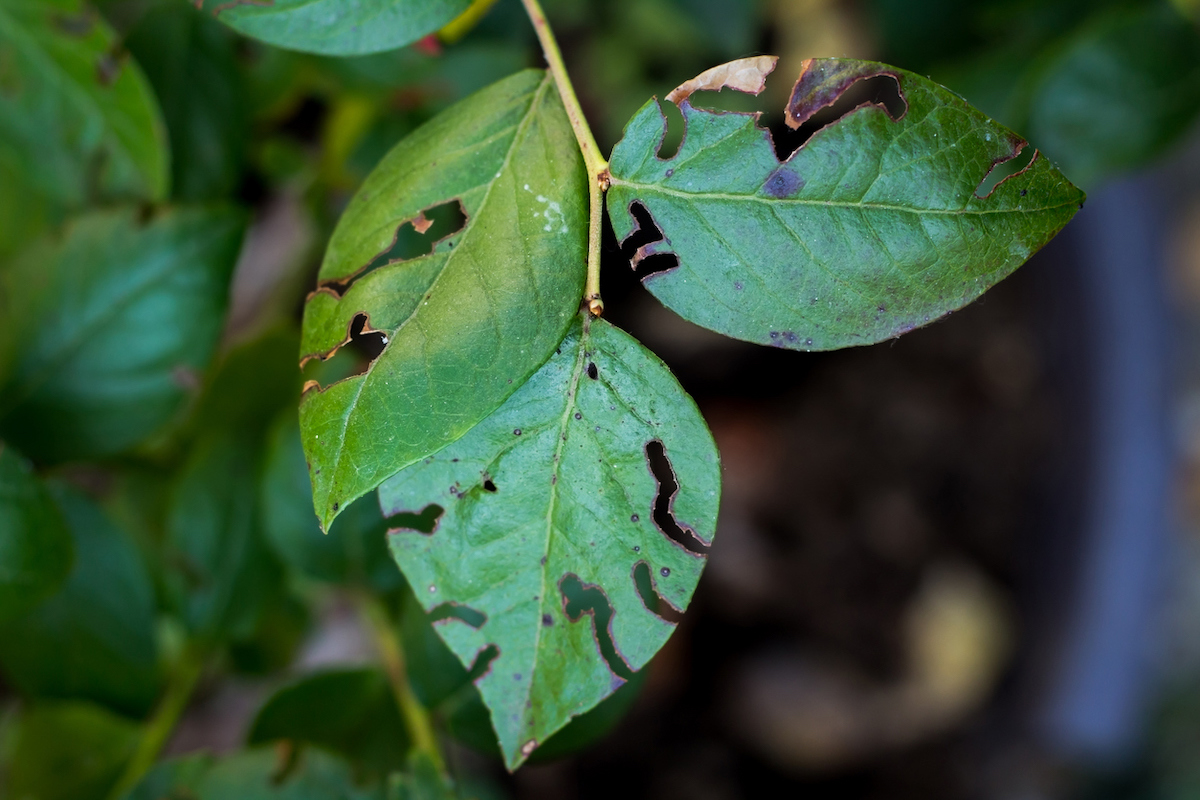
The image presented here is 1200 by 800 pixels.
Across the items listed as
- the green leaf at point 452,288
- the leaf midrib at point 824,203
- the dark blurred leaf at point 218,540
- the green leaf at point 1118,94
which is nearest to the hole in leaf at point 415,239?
the green leaf at point 452,288

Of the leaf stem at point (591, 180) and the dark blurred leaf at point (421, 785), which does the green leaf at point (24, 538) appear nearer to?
the dark blurred leaf at point (421, 785)

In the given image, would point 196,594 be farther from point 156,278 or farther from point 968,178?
point 968,178

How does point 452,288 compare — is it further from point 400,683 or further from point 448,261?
point 400,683

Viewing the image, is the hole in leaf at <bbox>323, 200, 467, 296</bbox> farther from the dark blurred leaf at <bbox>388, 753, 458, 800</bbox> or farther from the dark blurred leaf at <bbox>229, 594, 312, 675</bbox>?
the dark blurred leaf at <bbox>229, 594, 312, 675</bbox>

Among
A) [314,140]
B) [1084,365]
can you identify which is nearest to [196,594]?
[314,140]

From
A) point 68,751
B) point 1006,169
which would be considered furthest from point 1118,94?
point 68,751
